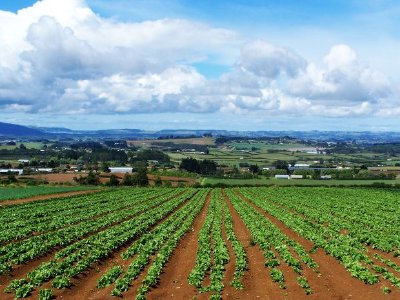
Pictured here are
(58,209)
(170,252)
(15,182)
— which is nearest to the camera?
(170,252)

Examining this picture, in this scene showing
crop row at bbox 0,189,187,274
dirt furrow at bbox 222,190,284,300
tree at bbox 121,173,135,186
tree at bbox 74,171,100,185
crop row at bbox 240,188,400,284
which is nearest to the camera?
dirt furrow at bbox 222,190,284,300

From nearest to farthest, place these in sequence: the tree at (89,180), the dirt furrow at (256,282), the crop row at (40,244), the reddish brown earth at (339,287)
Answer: the reddish brown earth at (339,287), the dirt furrow at (256,282), the crop row at (40,244), the tree at (89,180)

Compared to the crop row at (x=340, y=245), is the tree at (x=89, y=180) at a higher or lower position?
lower

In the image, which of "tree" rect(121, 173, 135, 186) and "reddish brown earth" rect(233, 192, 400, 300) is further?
"tree" rect(121, 173, 135, 186)

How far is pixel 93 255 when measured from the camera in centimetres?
2298

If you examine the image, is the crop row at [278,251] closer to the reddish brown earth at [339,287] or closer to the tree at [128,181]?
the reddish brown earth at [339,287]

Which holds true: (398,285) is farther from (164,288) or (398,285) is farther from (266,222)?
(266,222)

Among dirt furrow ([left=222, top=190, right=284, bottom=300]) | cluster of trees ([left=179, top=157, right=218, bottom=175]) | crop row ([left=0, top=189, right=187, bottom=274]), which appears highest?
dirt furrow ([left=222, top=190, right=284, bottom=300])

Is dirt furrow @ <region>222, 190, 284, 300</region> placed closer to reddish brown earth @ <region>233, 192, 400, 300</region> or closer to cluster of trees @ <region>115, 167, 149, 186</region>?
reddish brown earth @ <region>233, 192, 400, 300</region>

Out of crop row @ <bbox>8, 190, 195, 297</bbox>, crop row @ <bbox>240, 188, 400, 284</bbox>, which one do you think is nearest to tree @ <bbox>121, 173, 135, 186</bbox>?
crop row @ <bbox>240, 188, 400, 284</bbox>

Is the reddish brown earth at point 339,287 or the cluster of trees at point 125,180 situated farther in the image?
the cluster of trees at point 125,180

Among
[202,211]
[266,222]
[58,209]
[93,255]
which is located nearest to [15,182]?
[58,209]

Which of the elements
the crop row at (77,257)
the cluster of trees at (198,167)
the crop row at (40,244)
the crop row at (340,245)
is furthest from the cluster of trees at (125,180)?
the crop row at (77,257)

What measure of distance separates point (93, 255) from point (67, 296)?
5.61 m
